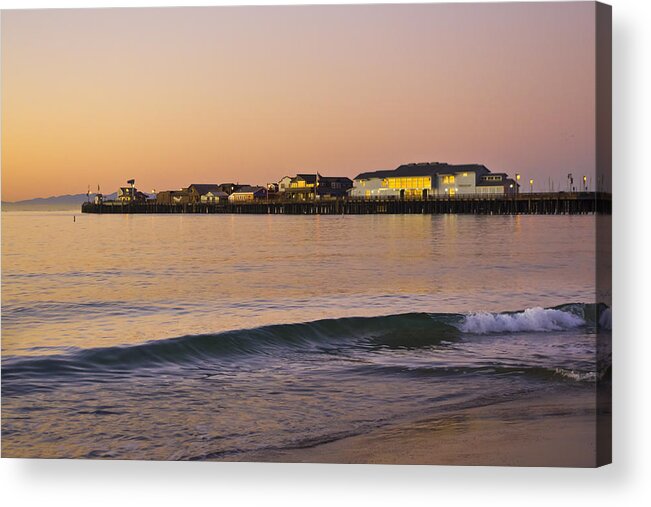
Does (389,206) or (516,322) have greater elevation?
(389,206)

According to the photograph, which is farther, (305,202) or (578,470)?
(305,202)

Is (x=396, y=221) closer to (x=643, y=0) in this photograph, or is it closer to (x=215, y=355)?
(x=215, y=355)

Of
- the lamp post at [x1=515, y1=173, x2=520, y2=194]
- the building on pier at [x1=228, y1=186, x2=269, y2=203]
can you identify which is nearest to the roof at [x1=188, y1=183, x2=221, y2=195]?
the building on pier at [x1=228, y1=186, x2=269, y2=203]

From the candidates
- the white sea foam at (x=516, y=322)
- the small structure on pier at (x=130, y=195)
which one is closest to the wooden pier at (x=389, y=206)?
the small structure on pier at (x=130, y=195)

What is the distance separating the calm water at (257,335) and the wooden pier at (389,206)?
195mm

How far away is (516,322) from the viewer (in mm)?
7879

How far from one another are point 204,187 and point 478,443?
3.02 metres

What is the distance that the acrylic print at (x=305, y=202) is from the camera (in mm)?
5516

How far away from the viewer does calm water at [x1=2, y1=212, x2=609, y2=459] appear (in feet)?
18.6

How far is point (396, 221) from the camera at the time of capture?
35.5ft

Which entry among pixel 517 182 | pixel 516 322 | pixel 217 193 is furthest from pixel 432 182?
pixel 217 193

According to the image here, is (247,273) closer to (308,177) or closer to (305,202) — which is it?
(305,202)

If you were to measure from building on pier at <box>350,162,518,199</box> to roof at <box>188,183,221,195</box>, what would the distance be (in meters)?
1.33

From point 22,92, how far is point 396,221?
17.9ft
